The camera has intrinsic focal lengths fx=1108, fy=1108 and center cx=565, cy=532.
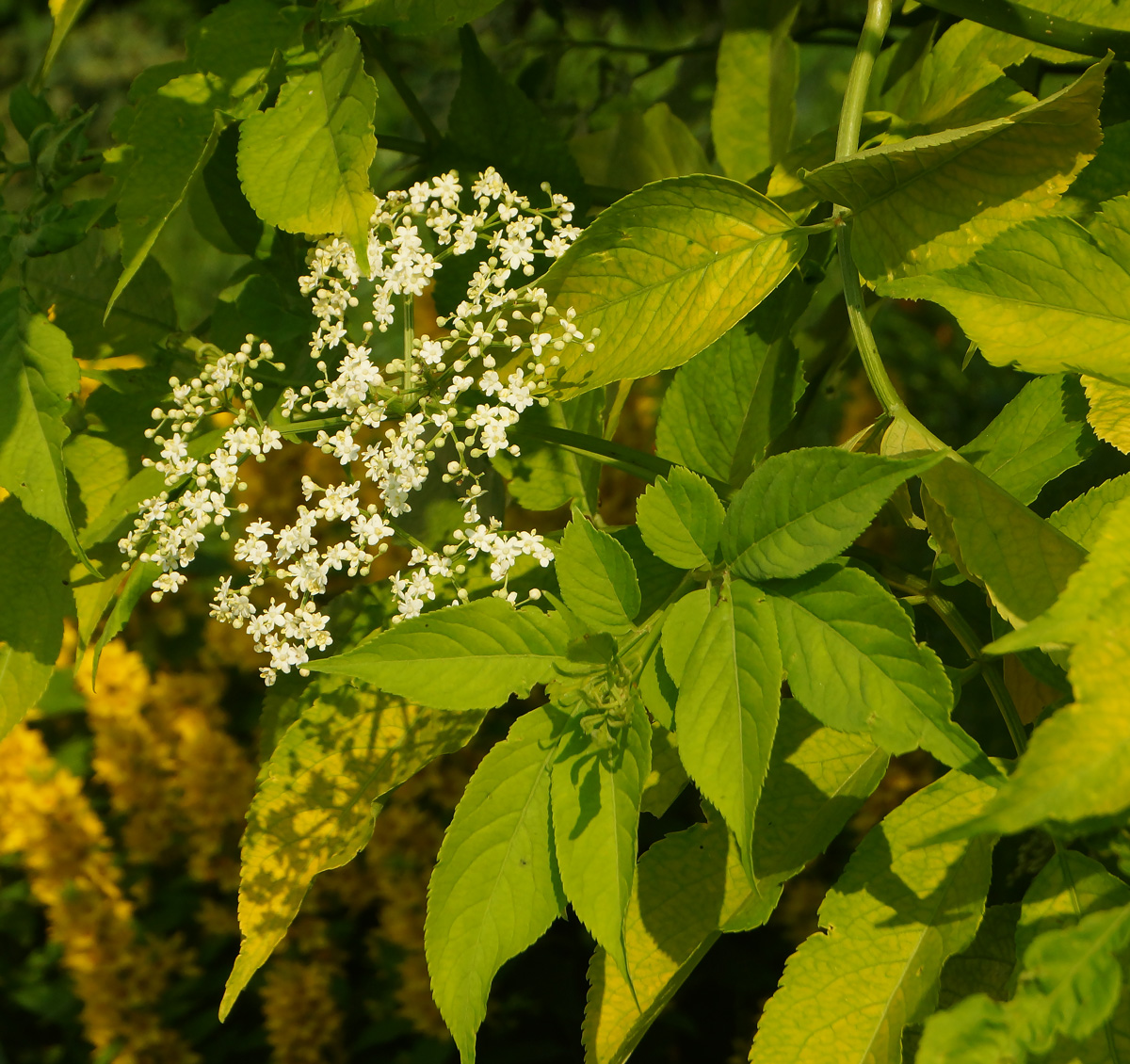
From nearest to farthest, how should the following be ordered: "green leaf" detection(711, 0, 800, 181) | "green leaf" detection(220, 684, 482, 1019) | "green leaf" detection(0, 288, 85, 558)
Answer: "green leaf" detection(0, 288, 85, 558) < "green leaf" detection(220, 684, 482, 1019) < "green leaf" detection(711, 0, 800, 181)

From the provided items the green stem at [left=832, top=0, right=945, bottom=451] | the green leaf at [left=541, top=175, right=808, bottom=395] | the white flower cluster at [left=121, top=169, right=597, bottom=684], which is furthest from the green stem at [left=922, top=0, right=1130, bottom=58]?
the white flower cluster at [left=121, top=169, right=597, bottom=684]

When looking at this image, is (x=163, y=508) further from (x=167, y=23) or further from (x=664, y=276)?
(x=167, y=23)

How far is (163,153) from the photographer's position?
3.03 ft

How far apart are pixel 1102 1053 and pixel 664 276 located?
637mm

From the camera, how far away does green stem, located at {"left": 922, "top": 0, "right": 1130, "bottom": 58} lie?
36.3 inches

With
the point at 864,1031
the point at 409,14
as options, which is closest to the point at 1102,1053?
the point at 864,1031

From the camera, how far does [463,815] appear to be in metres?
0.79

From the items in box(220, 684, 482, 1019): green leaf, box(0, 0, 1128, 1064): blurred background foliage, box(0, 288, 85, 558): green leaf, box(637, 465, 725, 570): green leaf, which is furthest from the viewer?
box(0, 0, 1128, 1064): blurred background foliage

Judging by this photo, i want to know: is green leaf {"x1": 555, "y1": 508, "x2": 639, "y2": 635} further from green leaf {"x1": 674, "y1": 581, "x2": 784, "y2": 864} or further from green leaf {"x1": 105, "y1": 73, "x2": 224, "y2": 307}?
green leaf {"x1": 105, "y1": 73, "x2": 224, "y2": 307}

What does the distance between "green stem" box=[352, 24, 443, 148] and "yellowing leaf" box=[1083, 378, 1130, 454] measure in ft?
2.49

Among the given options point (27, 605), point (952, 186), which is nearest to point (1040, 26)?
point (952, 186)

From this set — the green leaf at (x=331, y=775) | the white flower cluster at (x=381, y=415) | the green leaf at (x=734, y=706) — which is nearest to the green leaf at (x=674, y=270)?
the white flower cluster at (x=381, y=415)

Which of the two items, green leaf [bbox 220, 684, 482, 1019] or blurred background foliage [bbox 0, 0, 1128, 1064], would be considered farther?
blurred background foliage [bbox 0, 0, 1128, 1064]

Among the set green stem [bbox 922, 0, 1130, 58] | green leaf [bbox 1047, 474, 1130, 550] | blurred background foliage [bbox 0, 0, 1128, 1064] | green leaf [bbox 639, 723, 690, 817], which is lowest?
blurred background foliage [bbox 0, 0, 1128, 1064]
